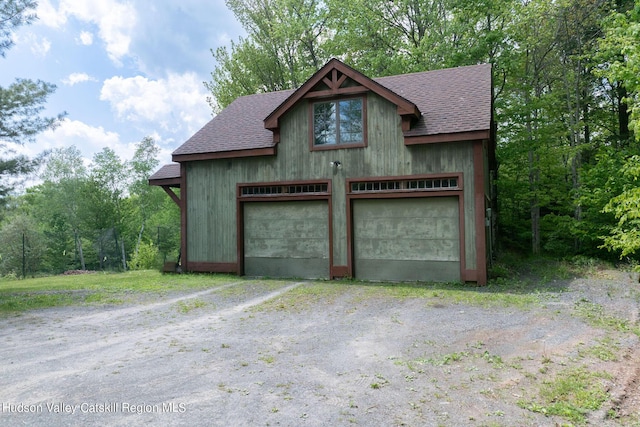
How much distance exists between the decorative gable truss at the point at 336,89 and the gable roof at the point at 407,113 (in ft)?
0.09

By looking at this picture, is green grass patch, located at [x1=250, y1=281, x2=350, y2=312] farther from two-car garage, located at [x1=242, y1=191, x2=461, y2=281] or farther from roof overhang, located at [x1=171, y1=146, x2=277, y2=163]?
roof overhang, located at [x1=171, y1=146, x2=277, y2=163]

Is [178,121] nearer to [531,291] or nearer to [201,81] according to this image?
[201,81]

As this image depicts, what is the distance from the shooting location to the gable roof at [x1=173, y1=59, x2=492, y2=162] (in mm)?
10711

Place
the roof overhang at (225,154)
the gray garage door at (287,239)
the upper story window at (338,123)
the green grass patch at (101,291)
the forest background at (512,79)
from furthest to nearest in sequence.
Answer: the forest background at (512,79)
the roof overhang at (225,154)
the gray garage door at (287,239)
the upper story window at (338,123)
the green grass patch at (101,291)

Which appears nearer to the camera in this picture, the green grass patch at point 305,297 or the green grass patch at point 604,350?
the green grass patch at point 604,350

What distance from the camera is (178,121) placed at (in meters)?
28.7

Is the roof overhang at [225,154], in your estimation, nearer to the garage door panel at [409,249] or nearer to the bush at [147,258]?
the garage door panel at [409,249]

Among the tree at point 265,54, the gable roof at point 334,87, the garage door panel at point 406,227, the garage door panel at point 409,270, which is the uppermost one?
the tree at point 265,54

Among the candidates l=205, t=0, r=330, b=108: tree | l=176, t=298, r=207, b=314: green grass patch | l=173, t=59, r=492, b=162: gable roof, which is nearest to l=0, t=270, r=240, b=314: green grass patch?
l=176, t=298, r=207, b=314: green grass patch

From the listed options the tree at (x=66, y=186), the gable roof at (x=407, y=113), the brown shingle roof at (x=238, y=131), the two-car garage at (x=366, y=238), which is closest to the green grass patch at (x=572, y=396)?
the two-car garage at (x=366, y=238)

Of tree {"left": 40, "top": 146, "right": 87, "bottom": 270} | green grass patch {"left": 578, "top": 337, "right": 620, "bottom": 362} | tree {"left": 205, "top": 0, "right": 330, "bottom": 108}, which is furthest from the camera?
tree {"left": 40, "top": 146, "right": 87, "bottom": 270}

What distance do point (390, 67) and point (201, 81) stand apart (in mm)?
13363

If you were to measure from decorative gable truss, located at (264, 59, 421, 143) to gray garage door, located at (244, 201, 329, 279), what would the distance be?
2.17m

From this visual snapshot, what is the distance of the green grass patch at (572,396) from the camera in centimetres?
342
